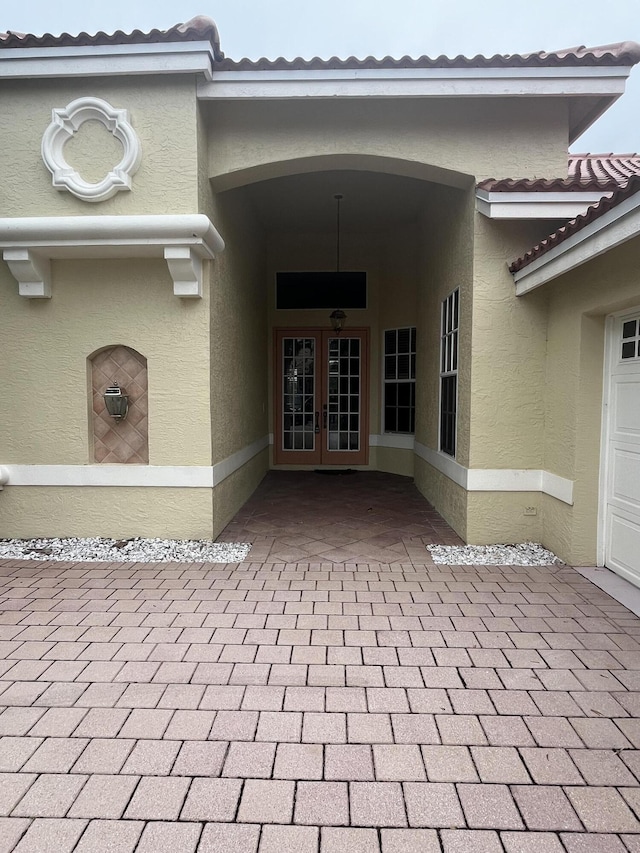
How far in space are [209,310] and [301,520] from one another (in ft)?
8.82

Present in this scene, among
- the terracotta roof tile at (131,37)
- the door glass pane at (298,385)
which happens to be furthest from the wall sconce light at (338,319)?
the terracotta roof tile at (131,37)

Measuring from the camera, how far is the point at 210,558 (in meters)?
4.70

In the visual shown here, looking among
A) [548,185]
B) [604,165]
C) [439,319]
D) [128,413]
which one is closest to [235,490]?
[128,413]

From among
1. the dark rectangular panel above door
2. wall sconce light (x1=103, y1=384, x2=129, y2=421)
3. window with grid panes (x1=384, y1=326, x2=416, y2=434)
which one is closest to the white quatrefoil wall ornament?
wall sconce light (x1=103, y1=384, x2=129, y2=421)

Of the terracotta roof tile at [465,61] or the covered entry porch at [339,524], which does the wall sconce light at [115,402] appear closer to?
the covered entry porch at [339,524]

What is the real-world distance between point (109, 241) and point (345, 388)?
556 cm

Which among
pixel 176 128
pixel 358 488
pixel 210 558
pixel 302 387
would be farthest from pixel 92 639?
pixel 302 387

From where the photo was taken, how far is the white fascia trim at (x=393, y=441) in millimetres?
8750

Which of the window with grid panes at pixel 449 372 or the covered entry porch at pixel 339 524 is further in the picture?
the window with grid panes at pixel 449 372

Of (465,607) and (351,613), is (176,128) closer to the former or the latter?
(351,613)

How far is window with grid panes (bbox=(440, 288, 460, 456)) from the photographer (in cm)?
570

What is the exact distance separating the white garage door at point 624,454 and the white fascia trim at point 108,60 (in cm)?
438

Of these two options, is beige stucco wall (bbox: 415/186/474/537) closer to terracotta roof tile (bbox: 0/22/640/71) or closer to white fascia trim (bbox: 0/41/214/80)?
A: terracotta roof tile (bbox: 0/22/640/71)

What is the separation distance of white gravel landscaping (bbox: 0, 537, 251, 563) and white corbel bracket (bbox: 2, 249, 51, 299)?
2500mm
